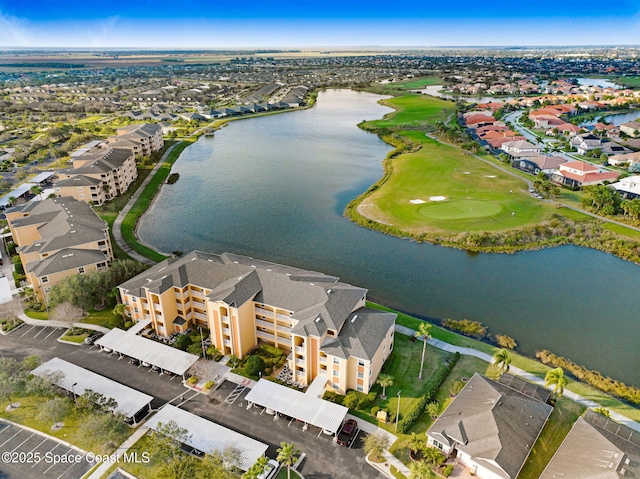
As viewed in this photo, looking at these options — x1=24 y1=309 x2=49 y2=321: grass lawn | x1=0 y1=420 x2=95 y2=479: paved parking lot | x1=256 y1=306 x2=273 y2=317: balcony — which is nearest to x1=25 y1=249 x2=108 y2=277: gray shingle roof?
x1=24 y1=309 x2=49 y2=321: grass lawn

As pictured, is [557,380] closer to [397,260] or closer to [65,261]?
[397,260]

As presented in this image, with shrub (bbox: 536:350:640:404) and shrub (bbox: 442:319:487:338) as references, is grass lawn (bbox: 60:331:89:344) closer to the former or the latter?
shrub (bbox: 442:319:487:338)

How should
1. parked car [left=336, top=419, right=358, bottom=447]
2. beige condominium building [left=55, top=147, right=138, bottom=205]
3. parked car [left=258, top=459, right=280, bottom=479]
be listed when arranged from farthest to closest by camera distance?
beige condominium building [left=55, top=147, right=138, bottom=205], parked car [left=336, top=419, right=358, bottom=447], parked car [left=258, top=459, right=280, bottom=479]

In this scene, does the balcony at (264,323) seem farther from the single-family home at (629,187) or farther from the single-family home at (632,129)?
the single-family home at (632,129)

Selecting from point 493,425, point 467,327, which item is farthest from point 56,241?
point 493,425

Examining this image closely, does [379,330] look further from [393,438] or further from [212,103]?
[212,103]

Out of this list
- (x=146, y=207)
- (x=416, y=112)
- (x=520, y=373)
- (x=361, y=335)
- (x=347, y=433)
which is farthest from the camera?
(x=416, y=112)

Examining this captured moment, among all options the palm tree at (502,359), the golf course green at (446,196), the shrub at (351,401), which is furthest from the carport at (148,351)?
the golf course green at (446,196)
